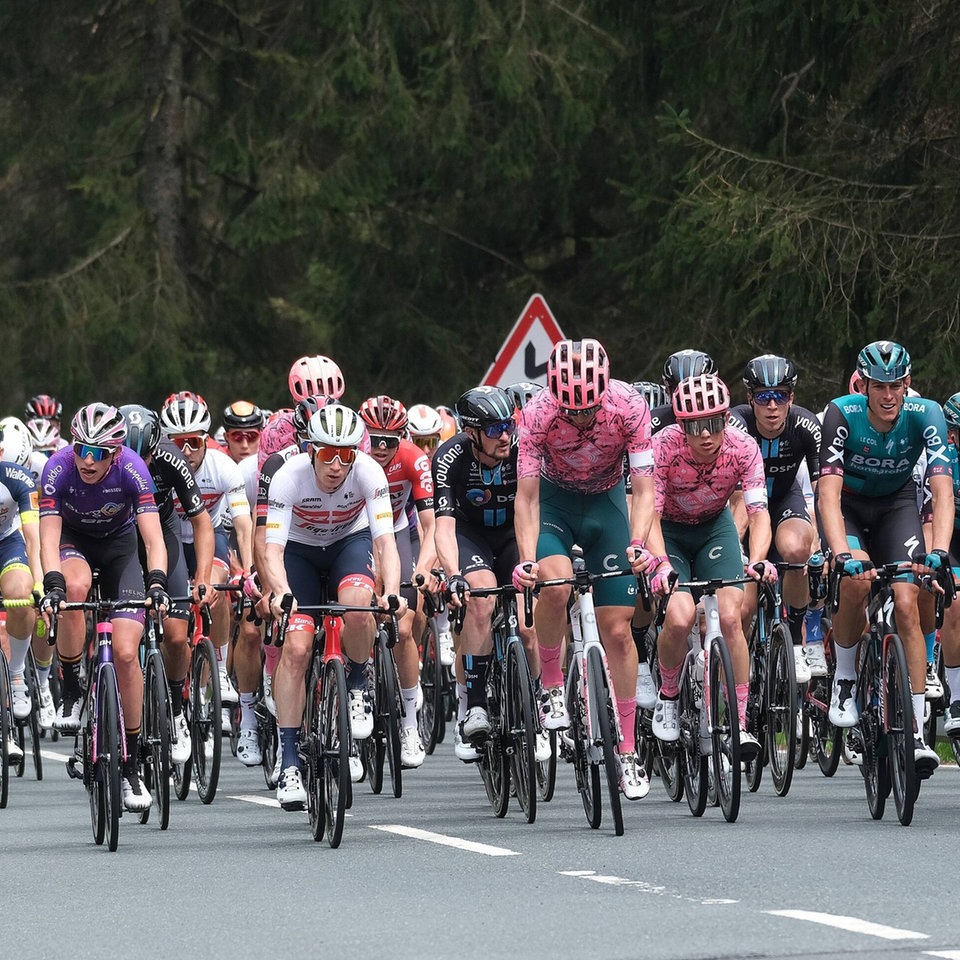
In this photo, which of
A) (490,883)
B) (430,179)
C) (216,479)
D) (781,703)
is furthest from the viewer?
(430,179)

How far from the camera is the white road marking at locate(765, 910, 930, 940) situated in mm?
7688

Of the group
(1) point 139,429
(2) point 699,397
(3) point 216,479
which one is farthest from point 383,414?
(2) point 699,397

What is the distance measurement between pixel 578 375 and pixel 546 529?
971mm

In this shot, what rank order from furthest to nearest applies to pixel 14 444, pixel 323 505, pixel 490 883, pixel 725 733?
pixel 14 444, pixel 323 505, pixel 725 733, pixel 490 883

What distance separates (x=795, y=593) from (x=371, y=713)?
2.87 metres

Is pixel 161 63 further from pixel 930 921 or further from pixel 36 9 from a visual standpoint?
pixel 930 921

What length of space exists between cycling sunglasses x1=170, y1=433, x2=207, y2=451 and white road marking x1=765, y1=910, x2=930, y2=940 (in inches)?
290

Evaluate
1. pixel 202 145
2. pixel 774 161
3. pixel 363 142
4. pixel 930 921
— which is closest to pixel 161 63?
pixel 202 145

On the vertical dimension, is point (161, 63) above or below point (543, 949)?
above

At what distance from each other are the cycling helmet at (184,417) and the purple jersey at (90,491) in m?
2.67

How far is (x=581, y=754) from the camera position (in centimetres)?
1078

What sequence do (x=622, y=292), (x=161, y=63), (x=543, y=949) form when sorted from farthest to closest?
(x=161, y=63)
(x=622, y=292)
(x=543, y=949)

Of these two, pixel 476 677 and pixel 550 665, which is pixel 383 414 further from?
pixel 550 665

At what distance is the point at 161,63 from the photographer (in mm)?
32062
